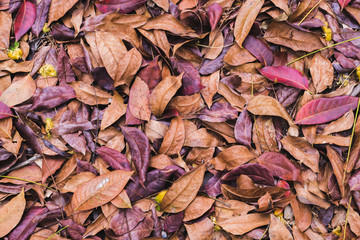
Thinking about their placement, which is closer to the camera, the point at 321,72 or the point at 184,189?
the point at 184,189

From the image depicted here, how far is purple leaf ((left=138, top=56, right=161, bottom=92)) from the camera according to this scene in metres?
1.16

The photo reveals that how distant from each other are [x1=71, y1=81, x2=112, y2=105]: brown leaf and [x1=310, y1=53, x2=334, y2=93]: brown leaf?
0.81 meters

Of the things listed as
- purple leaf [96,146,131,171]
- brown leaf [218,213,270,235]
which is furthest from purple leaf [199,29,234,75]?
brown leaf [218,213,270,235]

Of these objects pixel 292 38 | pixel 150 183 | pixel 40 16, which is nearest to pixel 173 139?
pixel 150 183

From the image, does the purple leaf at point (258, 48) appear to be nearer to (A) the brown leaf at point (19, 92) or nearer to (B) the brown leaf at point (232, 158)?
(B) the brown leaf at point (232, 158)

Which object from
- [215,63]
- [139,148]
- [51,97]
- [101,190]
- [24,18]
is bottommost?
[101,190]

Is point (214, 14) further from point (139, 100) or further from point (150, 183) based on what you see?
point (150, 183)

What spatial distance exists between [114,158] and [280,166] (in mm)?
619

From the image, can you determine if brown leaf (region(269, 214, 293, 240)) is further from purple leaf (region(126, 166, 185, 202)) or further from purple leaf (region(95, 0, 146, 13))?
purple leaf (region(95, 0, 146, 13))

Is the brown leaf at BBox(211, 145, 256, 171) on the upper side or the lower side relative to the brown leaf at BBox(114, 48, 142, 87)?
A: lower

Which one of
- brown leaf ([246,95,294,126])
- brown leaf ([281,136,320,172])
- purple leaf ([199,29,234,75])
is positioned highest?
purple leaf ([199,29,234,75])

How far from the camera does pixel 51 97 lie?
117 centimetres

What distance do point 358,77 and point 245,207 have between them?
2.26 ft

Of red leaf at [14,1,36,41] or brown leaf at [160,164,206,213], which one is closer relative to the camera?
brown leaf at [160,164,206,213]
